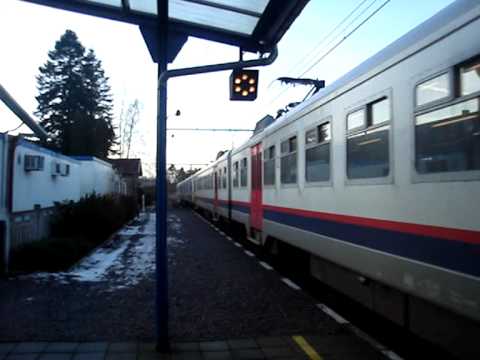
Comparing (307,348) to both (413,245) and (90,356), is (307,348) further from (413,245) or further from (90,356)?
(90,356)

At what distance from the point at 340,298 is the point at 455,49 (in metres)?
5.31

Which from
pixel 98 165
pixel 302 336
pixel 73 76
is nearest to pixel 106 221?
pixel 98 165

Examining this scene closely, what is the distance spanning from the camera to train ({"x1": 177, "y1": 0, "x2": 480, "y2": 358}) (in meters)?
3.90

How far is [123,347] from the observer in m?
5.64

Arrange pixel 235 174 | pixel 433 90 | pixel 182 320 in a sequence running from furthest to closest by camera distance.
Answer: pixel 235 174
pixel 182 320
pixel 433 90

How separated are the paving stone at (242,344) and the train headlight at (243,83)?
108 inches

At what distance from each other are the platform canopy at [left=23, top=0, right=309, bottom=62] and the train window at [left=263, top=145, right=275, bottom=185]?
431 cm

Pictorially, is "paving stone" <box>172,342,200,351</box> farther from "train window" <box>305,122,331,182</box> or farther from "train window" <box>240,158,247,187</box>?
"train window" <box>240,158,247,187</box>

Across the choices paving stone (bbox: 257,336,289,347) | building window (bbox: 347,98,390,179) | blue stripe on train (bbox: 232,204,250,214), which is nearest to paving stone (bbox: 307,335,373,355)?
paving stone (bbox: 257,336,289,347)

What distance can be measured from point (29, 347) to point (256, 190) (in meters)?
7.45

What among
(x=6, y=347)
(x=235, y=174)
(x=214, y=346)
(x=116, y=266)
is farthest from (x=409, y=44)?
(x=235, y=174)

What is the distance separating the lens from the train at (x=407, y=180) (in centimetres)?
390

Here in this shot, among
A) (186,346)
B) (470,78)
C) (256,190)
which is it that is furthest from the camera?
(256,190)

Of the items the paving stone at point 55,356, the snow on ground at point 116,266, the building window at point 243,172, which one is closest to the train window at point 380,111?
the paving stone at point 55,356
